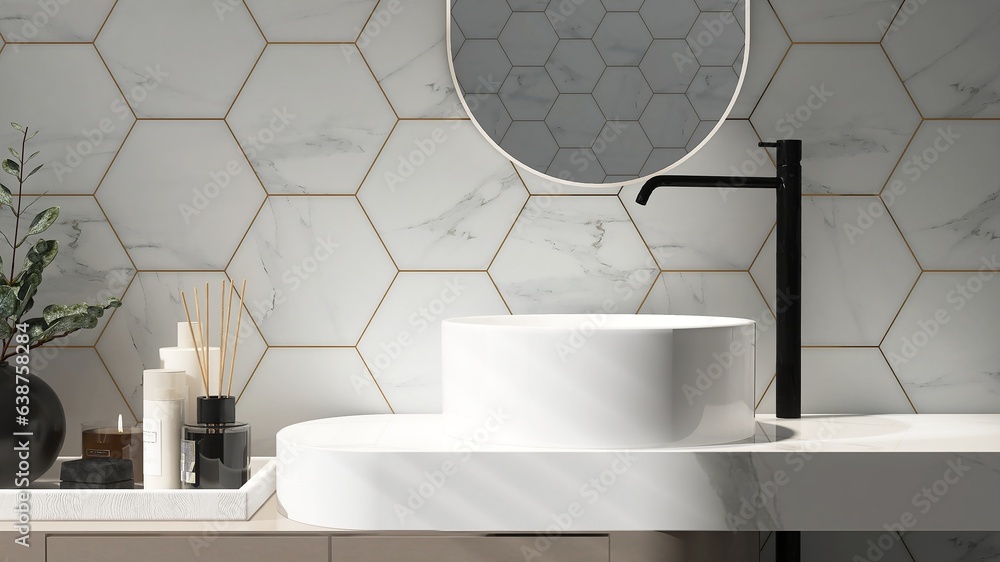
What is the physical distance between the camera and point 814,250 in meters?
1.26

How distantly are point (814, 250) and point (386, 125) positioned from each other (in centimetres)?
74

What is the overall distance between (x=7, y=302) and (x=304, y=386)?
437mm

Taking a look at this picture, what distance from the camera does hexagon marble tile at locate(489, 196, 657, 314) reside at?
4.10 feet

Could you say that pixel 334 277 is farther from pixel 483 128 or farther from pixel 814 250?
pixel 814 250

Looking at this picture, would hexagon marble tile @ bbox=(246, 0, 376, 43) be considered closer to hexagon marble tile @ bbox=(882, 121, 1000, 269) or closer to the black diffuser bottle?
the black diffuser bottle

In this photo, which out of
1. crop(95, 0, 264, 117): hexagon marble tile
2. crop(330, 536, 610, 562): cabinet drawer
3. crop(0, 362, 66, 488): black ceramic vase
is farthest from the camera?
crop(95, 0, 264, 117): hexagon marble tile

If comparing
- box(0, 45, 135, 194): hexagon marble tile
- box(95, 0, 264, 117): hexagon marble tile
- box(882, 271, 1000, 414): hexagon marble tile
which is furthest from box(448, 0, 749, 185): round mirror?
box(0, 45, 135, 194): hexagon marble tile

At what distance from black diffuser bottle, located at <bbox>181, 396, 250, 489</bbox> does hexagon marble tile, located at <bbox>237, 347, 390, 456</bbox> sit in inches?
9.2

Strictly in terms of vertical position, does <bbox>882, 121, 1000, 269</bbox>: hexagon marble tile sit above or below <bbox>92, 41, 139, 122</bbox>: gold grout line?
below

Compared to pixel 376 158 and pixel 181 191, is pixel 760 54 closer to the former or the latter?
pixel 376 158

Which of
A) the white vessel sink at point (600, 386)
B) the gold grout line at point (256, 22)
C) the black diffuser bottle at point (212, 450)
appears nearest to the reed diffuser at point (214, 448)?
the black diffuser bottle at point (212, 450)

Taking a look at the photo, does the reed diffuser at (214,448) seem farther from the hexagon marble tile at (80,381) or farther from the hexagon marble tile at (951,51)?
the hexagon marble tile at (951,51)

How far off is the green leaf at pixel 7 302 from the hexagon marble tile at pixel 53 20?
0.44 meters

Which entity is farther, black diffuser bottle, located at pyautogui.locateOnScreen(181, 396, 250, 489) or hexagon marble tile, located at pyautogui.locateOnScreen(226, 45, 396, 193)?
hexagon marble tile, located at pyautogui.locateOnScreen(226, 45, 396, 193)
